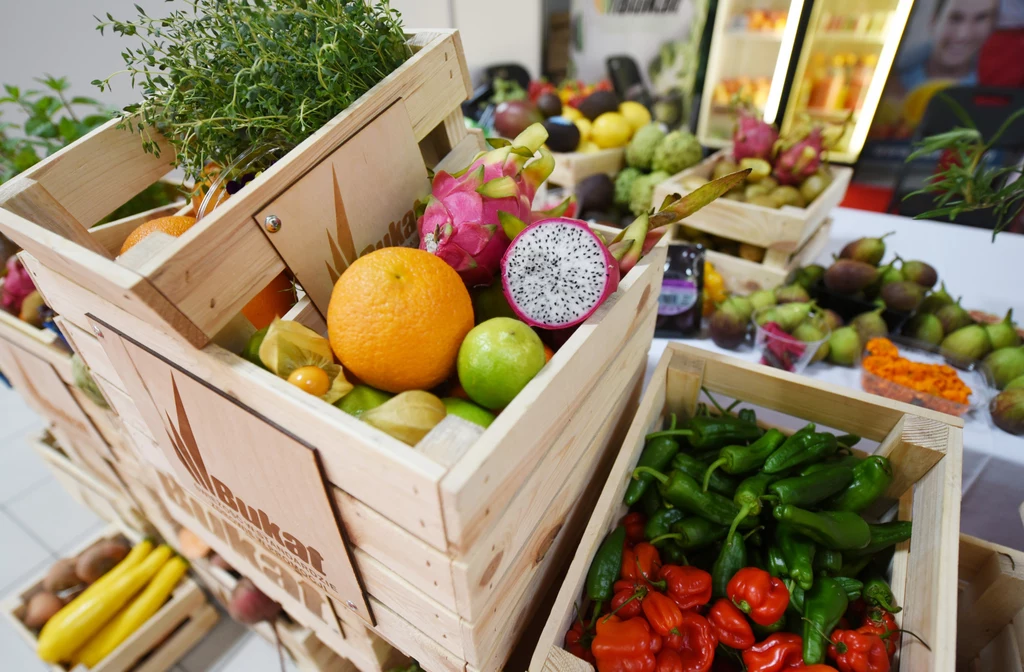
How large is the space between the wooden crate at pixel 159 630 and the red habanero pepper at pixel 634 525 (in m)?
1.28

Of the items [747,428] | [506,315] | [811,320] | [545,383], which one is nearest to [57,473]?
[506,315]

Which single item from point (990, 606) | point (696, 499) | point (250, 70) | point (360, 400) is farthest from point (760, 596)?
point (250, 70)

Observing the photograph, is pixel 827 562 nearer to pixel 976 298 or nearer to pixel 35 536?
pixel 976 298

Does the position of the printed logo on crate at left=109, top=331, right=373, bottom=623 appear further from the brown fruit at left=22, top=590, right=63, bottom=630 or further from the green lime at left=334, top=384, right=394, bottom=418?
the brown fruit at left=22, top=590, right=63, bottom=630

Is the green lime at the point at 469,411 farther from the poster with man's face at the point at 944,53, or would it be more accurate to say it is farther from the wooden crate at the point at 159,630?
the poster with man's face at the point at 944,53

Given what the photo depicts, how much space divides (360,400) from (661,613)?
1.99 feet

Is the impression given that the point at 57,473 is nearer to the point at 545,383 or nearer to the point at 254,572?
the point at 254,572

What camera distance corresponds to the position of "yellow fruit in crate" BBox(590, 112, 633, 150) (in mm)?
2139

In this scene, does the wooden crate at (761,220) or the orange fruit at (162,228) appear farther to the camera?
the wooden crate at (761,220)

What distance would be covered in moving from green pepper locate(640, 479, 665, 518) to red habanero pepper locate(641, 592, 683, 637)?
0.58 ft

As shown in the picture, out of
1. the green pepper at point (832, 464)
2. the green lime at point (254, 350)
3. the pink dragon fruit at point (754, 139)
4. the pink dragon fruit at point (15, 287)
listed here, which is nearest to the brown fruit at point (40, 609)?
the pink dragon fruit at point (15, 287)

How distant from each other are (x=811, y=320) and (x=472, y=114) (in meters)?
1.97

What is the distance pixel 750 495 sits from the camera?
95 centimetres

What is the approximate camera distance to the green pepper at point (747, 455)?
100cm
